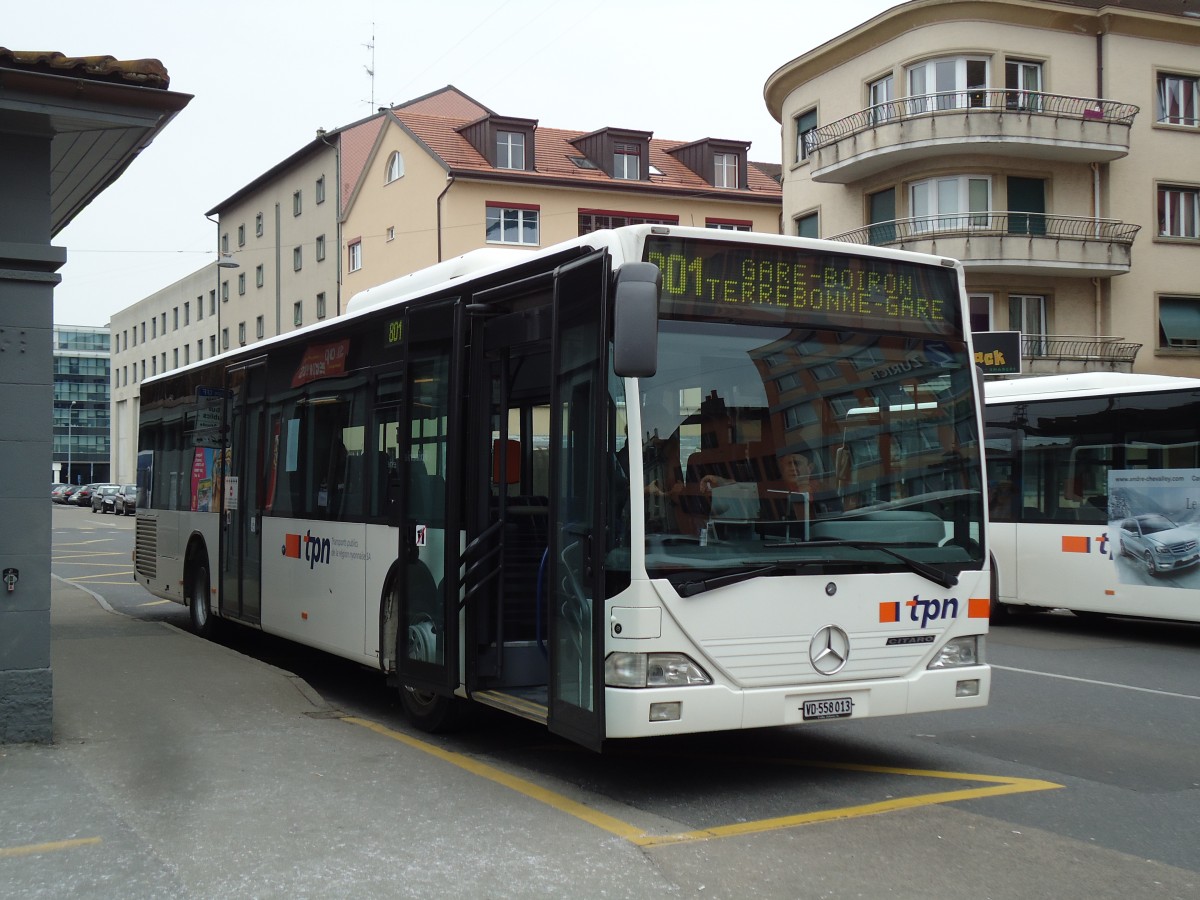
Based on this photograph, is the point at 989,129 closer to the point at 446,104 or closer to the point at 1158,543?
the point at 1158,543

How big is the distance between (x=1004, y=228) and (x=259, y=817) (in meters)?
32.0

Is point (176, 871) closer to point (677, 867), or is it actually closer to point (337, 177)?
point (677, 867)

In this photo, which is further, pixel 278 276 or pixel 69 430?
pixel 69 430

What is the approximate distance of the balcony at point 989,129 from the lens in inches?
1341

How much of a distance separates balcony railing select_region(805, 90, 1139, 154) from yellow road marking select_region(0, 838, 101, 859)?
32080 mm

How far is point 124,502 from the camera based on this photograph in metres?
63.7

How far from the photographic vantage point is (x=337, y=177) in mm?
54938

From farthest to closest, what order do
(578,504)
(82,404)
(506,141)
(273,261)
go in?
(82,404)
(273,261)
(506,141)
(578,504)

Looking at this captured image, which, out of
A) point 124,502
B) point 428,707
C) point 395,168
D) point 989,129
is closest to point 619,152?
point 395,168

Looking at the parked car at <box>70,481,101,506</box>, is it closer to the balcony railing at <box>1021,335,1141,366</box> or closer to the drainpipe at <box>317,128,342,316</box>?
the drainpipe at <box>317,128,342,316</box>

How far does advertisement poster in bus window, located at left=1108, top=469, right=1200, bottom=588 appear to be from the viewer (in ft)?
47.0

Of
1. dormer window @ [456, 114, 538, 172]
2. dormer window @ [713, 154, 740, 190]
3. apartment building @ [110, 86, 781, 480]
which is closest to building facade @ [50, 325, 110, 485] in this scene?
apartment building @ [110, 86, 781, 480]

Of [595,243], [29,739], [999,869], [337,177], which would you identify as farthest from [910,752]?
[337,177]

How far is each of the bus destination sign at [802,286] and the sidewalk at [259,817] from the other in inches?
109
